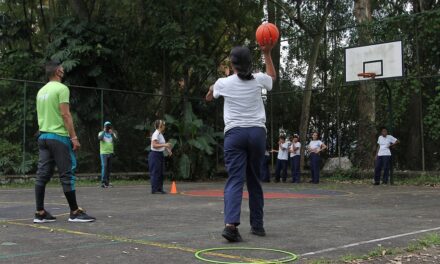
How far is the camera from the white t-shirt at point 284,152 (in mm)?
20391

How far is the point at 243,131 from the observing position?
607 cm

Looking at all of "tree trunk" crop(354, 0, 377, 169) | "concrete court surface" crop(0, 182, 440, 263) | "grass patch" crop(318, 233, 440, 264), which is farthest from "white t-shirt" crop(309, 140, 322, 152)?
"grass patch" crop(318, 233, 440, 264)

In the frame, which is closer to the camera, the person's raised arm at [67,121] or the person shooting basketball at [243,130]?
the person shooting basketball at [243,130]

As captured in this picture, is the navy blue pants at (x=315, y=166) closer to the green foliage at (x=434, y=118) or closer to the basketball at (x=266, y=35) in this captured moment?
the green foliage at (x=434, y=118)

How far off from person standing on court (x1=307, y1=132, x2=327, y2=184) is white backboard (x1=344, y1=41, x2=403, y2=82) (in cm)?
243

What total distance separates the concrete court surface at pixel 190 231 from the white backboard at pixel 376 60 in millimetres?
7911

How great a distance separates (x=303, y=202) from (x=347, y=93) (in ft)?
34.0

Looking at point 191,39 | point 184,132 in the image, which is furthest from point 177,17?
point 184,132

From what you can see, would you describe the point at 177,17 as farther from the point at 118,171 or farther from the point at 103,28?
the point at 118,171

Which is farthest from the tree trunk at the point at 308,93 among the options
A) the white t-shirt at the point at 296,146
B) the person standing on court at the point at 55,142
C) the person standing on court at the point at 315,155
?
the person standing on court at the point at 55,142

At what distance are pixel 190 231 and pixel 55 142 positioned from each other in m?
2.19

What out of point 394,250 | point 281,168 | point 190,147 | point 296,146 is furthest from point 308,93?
point 394,250

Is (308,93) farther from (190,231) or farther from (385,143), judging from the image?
(190,231)

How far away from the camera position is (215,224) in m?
7.31
